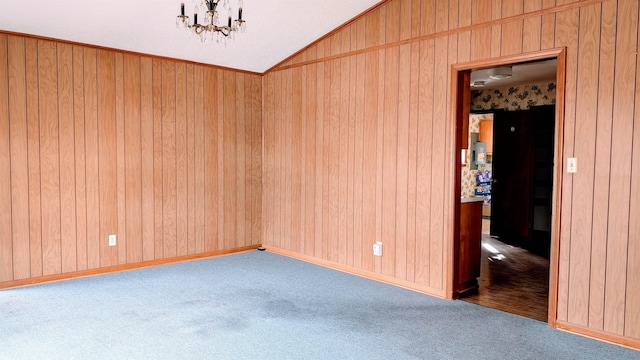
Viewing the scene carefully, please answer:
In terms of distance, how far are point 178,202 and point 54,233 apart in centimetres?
135

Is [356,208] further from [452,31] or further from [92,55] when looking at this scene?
[92,55]

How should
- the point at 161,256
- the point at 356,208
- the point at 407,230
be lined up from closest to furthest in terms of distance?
the point at 407,230, the point at 356,208, the point at 161,256

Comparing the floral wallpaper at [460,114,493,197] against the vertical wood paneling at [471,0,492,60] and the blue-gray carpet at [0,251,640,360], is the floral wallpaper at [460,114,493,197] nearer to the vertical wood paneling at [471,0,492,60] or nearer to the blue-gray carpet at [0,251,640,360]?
the blue-gray carpet at [0,251,640,360]

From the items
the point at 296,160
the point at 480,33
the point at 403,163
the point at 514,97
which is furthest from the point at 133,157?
the point at 514,97

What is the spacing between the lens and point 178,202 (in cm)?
554

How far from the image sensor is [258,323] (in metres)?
3.53

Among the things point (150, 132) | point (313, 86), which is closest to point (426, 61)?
point (313, 86)

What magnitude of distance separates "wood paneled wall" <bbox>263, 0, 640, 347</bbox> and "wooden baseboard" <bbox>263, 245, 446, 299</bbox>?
0.03m

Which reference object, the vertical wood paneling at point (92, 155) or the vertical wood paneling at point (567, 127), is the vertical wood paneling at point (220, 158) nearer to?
the vertical wood paneling at point (92, 155)

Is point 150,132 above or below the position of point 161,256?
above

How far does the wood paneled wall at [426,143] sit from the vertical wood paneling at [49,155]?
252cm

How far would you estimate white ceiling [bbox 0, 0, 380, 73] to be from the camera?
407 cm

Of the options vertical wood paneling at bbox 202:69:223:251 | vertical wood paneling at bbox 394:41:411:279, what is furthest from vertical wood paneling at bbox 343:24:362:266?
vertical wood paneling at bbox 202:69:223:251

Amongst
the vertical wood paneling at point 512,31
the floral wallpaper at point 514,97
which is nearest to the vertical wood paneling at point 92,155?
the vertical wood paneling at point 512,31
